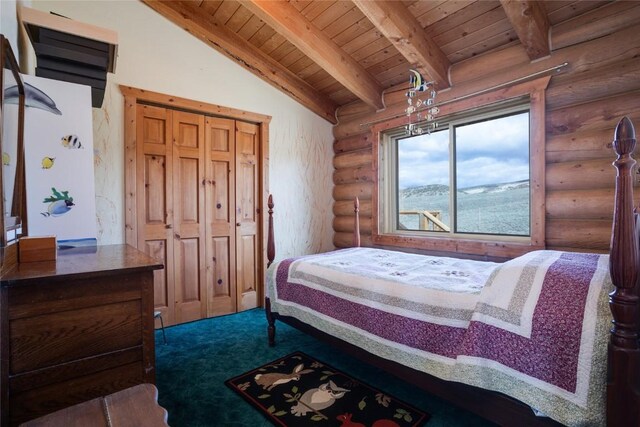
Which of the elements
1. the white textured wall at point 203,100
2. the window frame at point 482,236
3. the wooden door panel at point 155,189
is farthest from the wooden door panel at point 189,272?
the window frame at point 482,236

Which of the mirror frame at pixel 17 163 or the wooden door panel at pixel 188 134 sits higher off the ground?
the wooden door panel at pixel 188 134

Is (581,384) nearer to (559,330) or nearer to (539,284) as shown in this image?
(559,330)

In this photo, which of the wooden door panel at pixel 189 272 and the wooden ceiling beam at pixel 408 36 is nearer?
the wooden ceiling beam at pixel 408 36

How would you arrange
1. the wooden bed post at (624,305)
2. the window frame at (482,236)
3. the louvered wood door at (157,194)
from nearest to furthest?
the wooden bed post at (624,305)
the window frame at (482,236)
the louvered wood door at (157,194)

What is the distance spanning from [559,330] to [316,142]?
3.60 meters

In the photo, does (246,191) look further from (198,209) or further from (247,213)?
(198,209)

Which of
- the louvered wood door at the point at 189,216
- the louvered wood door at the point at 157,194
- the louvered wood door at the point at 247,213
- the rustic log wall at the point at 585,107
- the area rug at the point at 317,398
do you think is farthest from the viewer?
the louvered wood door at the point at 247,213

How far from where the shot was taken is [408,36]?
2662mm

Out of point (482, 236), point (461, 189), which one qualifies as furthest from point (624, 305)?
point (461, 189)

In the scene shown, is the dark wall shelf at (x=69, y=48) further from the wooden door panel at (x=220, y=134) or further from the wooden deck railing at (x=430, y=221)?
the wooden deck railing at (x=430, y=221)

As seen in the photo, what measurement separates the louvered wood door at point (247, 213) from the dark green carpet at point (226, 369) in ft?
1.46

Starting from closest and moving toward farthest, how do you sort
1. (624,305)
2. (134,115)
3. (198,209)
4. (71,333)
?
(624,305), (71,333), (134,115), (198,209)

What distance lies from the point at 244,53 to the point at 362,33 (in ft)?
4.58

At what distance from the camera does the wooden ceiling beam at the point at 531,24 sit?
2.23 m
